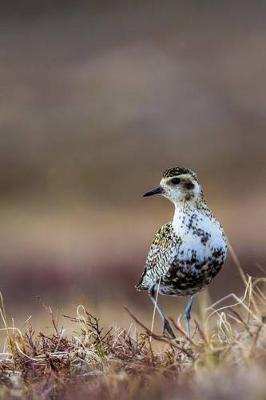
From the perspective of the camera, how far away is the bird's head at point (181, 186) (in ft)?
23.7

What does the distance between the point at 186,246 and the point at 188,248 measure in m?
0.02

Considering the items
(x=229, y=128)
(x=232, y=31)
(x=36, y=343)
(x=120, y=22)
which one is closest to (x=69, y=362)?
(x=36, y=343)

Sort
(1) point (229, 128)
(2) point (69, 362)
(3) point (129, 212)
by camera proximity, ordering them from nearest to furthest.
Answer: (2) point (69, 362) < (3) point (129, 212) < (1) point (229, 128)

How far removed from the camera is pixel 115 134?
42500 mm

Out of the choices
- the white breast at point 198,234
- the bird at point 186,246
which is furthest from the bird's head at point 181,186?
the white breast at point 198,234

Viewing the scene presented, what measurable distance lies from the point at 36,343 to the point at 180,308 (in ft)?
33.4

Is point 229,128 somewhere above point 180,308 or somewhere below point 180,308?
above

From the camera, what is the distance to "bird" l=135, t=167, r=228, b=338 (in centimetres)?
691

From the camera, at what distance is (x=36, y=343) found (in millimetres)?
6285

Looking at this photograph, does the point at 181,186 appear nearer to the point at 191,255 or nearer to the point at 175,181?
the point at 175,181

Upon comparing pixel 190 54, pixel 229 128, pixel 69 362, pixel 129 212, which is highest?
pixel 190 54

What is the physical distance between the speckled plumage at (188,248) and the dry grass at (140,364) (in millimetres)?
465

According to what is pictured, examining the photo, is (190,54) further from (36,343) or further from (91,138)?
(36,343)

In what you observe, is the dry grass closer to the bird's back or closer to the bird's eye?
the bird's back
